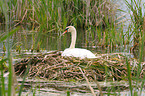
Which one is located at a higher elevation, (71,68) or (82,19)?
(82,19)

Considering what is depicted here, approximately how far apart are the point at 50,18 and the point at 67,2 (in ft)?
5.80

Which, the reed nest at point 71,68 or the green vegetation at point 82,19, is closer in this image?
the reed nest at point 71,68

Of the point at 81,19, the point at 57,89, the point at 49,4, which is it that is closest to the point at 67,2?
the point at 81,19

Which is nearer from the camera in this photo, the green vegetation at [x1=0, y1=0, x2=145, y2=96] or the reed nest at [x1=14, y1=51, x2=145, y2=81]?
the reed nest at [x1=14, y1=51, x2=145, y2=81]

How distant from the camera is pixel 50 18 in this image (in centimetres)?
1007

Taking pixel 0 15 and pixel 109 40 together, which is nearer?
pixel 109 40

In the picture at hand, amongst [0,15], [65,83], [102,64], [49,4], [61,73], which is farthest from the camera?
[0,15]

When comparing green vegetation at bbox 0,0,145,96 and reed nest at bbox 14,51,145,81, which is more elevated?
green vegetation at bbox 0,0,145,96

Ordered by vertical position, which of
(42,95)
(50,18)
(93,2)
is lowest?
(42,95)

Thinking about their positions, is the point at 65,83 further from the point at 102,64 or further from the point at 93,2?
the point at 93,2

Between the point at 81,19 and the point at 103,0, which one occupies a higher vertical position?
the point at 103,0

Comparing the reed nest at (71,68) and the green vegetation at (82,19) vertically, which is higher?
the green vegetation at (82,19)

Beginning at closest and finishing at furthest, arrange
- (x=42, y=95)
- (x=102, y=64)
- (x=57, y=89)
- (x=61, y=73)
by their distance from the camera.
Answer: (x=42, y=95) → (x=57, y=89) → (x=61, y=73) → (x=102, y=64)

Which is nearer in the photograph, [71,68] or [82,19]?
[71,68]
